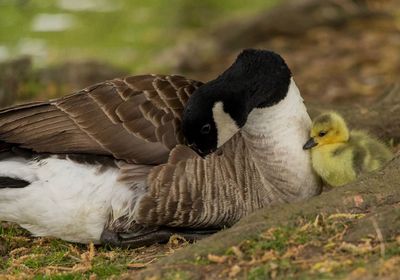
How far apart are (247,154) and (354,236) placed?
168 centimetres

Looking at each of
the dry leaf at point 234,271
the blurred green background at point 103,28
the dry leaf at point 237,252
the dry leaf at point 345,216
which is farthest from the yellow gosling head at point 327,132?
the blurred green background at point 103,28

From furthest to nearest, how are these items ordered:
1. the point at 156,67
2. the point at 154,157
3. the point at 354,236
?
1. the point at 156,67
2. the point at 154,157
3. the point at 354,236

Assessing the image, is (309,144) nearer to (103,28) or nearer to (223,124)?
(223,124)

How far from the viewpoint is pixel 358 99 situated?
39.5 ft

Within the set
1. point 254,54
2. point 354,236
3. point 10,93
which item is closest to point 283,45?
point 10,93

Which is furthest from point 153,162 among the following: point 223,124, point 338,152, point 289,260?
point 289,260

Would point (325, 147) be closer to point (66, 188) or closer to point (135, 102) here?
point (135, 102)

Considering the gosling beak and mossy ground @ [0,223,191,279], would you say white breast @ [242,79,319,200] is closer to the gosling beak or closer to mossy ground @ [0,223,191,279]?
the gosling beak

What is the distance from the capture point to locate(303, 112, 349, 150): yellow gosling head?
22.0 feet

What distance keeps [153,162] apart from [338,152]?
1.52 m

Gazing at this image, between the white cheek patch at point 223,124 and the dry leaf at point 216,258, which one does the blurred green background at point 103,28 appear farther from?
the dry leaf at point 216,258

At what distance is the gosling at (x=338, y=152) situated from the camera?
6.68 m

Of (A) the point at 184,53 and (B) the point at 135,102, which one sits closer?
(B) the point at 135,102

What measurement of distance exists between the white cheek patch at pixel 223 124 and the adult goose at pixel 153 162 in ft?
0.04
